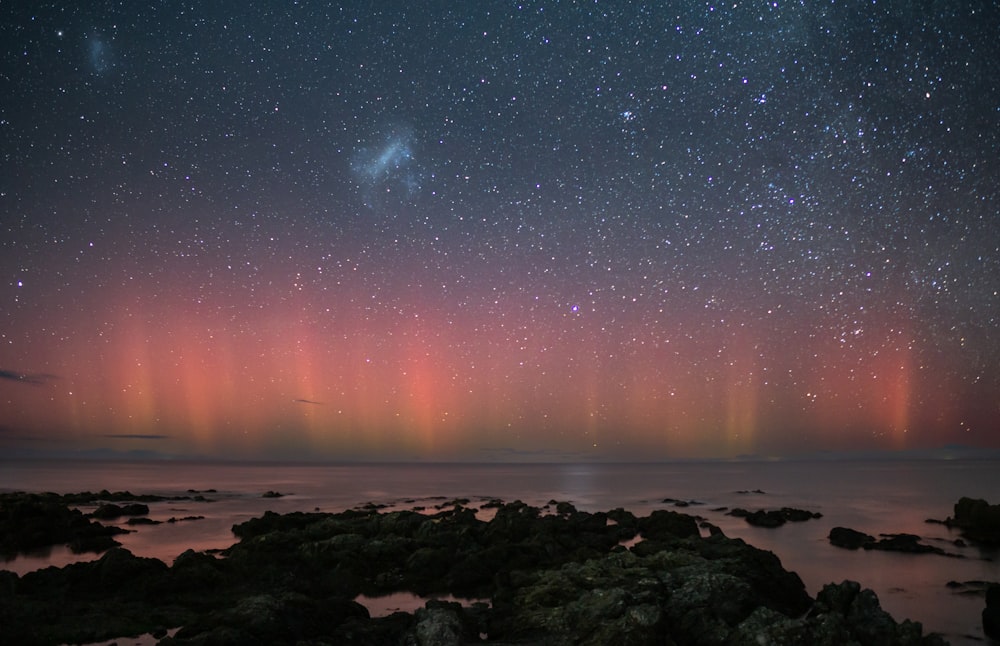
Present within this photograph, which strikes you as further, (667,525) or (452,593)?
(667,525)

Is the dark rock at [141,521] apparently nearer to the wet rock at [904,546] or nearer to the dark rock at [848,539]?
the dark rock at [848,539]

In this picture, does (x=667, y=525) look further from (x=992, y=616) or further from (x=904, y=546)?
(x=992, y=616)

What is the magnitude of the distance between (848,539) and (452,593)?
989 inches

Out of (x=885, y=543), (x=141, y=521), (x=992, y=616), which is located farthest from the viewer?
(x=141, y=521)

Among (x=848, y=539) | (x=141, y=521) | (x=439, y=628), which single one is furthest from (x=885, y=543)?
(x=141, y=521)

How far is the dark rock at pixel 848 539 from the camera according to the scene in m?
33.0

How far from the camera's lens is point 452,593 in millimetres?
20906

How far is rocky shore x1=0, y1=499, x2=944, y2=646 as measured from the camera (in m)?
13.8

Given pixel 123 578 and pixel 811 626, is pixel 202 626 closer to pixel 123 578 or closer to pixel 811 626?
pixel 123 578

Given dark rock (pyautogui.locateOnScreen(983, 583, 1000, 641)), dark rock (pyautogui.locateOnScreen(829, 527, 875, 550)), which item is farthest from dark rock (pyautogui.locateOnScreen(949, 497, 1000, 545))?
dark rock (pyautogui.locateOnScreen(983, 583, 1000, 641))

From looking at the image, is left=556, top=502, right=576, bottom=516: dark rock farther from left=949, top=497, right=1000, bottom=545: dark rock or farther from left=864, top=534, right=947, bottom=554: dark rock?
left=949, top=497, right=1000, bottom=545: dark rock

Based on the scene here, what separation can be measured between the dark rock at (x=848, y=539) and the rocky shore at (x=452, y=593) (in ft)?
44.2

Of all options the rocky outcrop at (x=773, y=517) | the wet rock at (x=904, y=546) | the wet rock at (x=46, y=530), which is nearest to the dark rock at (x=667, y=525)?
the wet rock at (x=904, y=546)

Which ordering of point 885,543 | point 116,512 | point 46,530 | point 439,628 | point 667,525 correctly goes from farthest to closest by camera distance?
1. point 116,512
2. point 667,525
3. point 885,543
4. point 46,530
5. point 439,628
